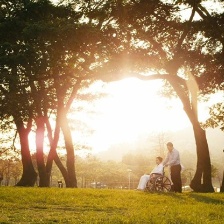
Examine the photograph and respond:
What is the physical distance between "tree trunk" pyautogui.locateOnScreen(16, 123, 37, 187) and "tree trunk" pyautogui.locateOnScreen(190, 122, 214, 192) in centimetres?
1029

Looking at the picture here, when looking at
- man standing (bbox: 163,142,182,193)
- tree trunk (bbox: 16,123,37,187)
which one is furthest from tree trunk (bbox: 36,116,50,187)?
man standing (bbox: 163,142,182,193)

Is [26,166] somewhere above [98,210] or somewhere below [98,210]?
above

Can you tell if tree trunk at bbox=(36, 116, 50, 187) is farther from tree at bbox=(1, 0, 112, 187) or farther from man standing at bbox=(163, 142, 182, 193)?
man standing at bbox=(163, 142, 182, 193)

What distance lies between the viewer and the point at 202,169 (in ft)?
57.5

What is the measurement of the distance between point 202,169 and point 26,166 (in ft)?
36.6

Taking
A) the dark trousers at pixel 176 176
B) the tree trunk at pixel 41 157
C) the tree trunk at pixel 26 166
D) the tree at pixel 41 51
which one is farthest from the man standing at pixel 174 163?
the tree trunk at pixel 26 166

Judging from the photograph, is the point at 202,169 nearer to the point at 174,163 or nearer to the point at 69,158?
the point at 174,163

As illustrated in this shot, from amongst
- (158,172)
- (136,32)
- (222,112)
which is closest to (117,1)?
(136,32)

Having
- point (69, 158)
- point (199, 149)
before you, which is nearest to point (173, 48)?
point (199, 149)

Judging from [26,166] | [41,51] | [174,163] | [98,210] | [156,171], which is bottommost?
[98,210]

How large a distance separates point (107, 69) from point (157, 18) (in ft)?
13.4

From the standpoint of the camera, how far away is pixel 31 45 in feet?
50.8

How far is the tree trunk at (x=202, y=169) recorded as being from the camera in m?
17.0

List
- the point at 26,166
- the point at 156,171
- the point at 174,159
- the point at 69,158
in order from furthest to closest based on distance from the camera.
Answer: the point at 69,158 → the point at 26,166 → the point at 156,171 → the point at 174,159
